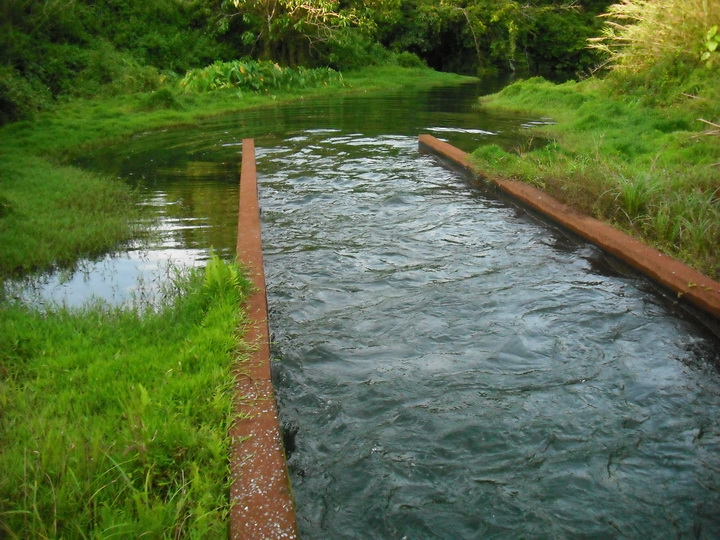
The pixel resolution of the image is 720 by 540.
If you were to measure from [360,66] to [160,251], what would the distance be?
2537cm

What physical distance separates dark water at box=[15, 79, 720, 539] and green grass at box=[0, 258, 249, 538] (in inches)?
17.1

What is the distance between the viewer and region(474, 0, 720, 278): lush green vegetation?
5480mm

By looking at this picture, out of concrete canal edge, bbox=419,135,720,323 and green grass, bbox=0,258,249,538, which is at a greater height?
green grass, bbox=0,258,249,538

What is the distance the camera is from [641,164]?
8.06m

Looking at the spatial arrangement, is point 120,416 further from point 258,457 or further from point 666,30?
point 666,30

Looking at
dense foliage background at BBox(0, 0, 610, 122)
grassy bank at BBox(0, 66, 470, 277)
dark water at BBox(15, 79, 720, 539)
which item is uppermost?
dense foliage background at BBox(0, 0, 610, 122)

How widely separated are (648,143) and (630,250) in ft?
16.5

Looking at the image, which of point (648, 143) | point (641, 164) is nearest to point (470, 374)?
point (641, 164)

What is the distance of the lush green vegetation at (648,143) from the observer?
5.48 m

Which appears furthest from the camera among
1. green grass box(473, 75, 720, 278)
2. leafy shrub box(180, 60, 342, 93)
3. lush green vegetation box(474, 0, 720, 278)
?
leafy shrub box(180, 60, 342, 93)

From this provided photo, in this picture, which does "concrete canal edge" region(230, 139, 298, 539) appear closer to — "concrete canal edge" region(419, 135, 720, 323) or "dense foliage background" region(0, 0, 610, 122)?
"concrete canal edge" region(419, 135, 720, 323)

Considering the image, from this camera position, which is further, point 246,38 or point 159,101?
point 246,38

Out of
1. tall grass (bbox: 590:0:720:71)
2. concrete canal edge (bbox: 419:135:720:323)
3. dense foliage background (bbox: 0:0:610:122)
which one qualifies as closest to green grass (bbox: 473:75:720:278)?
concrete canal edge (bbox: 419:135:720:323)

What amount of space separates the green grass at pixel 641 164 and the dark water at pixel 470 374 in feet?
1.71
